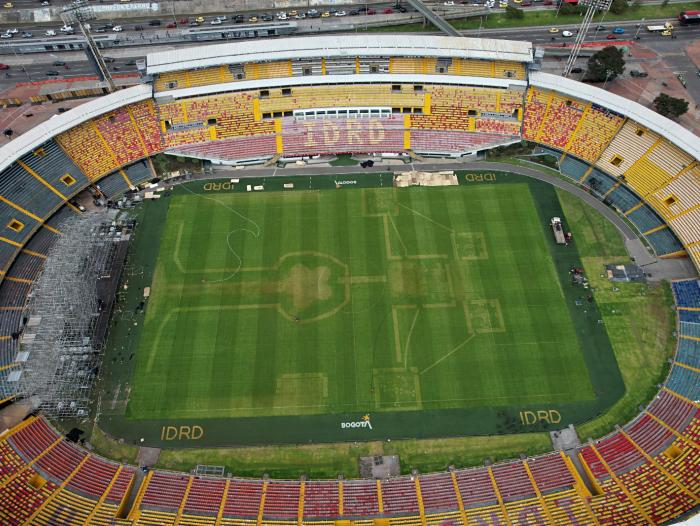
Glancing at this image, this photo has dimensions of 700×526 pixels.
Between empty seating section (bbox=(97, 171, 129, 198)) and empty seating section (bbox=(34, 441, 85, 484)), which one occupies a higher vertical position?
empty seating section (bbox=(97, 171, 129, 198))

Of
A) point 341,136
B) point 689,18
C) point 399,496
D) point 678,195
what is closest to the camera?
point 399,496

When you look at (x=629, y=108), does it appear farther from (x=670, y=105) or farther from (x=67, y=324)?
(x=67, y=324)

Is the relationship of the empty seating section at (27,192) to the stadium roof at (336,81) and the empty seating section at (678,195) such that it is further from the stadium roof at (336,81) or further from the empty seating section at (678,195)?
the empty seating section at (678,195)

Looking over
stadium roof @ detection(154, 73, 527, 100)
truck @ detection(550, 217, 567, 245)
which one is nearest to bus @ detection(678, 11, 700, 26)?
stadium roof @ detection(154, 73, 527, 100)

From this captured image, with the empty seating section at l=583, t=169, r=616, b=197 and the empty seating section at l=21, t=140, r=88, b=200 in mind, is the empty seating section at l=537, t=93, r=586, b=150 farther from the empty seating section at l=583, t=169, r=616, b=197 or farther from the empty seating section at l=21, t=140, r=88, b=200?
the empty seating section at l=21, t=140, r=88, b=200

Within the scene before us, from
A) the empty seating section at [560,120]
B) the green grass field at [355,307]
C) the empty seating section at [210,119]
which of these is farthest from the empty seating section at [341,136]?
the empty seating section at [560,120]

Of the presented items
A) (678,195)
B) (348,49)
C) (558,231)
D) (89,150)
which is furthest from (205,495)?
(678,195)
